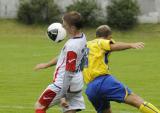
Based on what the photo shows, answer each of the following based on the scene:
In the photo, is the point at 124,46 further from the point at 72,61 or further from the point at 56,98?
the point at 56,98

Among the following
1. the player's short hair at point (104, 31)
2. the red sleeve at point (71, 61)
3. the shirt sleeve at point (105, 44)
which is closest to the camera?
the red sleeve at point (71, 61)

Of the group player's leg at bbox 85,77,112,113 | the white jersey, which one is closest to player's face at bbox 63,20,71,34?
the white jersey

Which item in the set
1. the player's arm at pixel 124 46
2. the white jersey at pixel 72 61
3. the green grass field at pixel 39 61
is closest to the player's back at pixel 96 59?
the player's arm at pixel 124 46

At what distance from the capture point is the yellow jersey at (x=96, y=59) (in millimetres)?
9672

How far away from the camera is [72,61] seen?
853 cm

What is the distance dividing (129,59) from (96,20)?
18062mm

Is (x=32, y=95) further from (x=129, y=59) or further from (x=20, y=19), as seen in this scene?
(x=20, y=19)

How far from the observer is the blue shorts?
9695 mm

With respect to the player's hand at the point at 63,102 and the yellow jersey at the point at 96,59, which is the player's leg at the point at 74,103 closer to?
the player's hand at the point at 63,102

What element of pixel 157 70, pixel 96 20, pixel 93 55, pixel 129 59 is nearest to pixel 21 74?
pixel 157 70

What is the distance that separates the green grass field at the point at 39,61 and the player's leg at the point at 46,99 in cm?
345

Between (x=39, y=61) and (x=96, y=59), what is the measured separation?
15326 millimetres

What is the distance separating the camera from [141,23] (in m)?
44.0

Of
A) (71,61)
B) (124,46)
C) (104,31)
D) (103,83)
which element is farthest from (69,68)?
(104,31)
